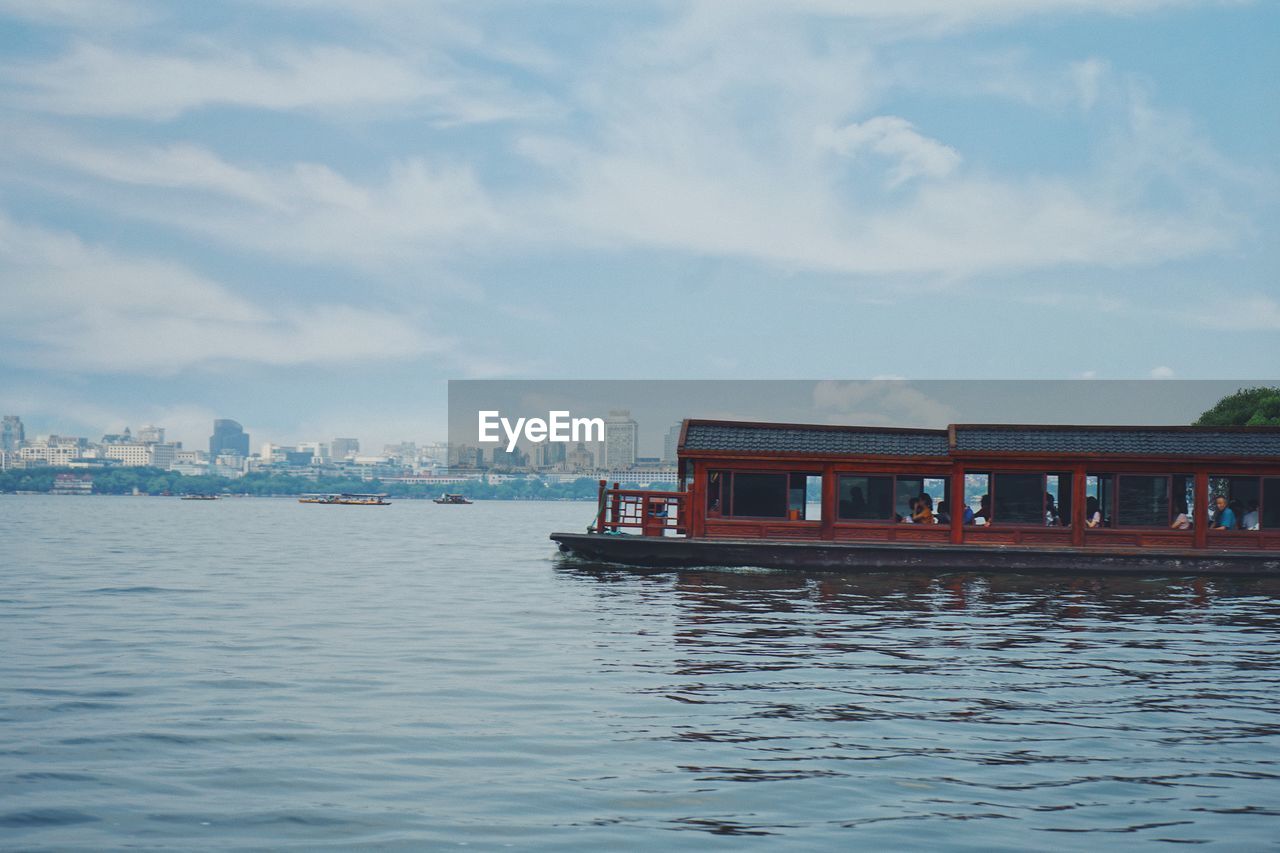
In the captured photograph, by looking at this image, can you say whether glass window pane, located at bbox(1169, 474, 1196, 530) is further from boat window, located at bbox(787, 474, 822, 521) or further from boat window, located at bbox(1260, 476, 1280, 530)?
boat window, located at bbox(787, 474, 822, 521)

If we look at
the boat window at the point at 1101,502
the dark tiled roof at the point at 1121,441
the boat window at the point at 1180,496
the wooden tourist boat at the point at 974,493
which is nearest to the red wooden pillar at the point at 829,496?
the wooden tourist boat at the point at 974,493

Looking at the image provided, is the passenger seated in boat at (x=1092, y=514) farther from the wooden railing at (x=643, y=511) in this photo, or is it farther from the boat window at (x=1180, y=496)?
the wooden railing at (x=643, y=511)

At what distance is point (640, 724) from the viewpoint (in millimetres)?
12602

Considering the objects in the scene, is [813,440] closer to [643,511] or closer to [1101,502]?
[643,511]

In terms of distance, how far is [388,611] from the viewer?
955 inches

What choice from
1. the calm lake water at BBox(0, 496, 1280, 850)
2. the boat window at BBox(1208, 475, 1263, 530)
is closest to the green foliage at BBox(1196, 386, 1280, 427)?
the boat window at BBox(1208, 475, 1263, 530)

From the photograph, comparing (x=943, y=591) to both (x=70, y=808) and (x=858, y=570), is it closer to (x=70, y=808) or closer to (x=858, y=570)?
(x=858, y=570)

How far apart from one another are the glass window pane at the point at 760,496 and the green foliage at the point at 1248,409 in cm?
4841

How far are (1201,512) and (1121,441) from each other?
259cm

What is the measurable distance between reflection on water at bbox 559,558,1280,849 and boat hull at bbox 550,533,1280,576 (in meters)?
5.96

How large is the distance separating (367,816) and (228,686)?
244 inches

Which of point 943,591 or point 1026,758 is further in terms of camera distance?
point 943,591

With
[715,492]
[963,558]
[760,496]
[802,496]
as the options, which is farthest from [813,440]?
[963,558]

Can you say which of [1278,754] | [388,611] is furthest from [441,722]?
[388,611]
